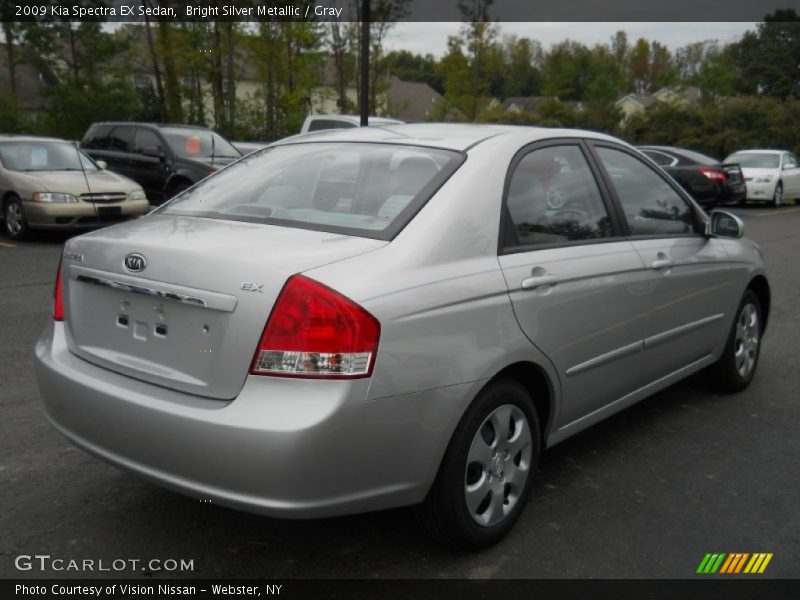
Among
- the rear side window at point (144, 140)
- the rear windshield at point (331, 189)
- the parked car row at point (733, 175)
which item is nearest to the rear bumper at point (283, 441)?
the rear windshield at point (331, 189)

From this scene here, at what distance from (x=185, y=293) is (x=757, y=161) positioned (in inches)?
907

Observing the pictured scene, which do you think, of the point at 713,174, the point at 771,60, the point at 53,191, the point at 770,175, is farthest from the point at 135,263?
the point at 771,60

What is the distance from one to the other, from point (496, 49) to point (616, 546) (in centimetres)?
3587

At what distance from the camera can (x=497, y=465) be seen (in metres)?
3.25

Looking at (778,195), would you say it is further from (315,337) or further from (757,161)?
(315,337)

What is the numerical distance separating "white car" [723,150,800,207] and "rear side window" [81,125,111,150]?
15738 millimetres

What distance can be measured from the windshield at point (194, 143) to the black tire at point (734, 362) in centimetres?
1071

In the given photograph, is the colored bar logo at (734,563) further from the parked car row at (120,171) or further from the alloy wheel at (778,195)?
the alloy wheel at (778,195)

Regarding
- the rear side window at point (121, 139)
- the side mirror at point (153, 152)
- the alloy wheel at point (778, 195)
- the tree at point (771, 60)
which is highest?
the tree at point (771, 60)

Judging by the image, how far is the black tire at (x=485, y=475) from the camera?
9.89ft

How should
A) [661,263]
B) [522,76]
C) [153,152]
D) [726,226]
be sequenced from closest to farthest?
[661,263], [726,226], [153,152], [522,76]

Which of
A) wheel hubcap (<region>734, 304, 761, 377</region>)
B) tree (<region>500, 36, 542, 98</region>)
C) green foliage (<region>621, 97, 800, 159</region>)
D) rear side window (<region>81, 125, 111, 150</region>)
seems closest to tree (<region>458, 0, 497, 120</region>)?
green foliage (<region>621, 97, 800, 159</region>)

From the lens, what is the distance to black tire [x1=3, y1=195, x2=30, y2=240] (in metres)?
11.8

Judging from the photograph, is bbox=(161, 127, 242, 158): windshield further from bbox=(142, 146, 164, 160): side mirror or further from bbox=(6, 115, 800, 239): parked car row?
bbox=(142, 146, 164, 160): side mirror
